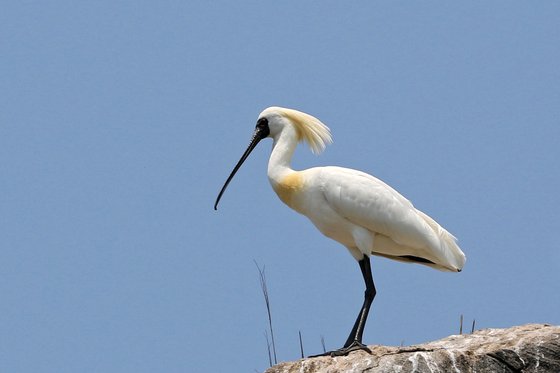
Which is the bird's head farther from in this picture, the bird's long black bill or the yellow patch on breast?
the yellow patch on breast

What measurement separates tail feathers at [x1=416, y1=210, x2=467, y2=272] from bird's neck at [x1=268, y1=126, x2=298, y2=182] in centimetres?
168

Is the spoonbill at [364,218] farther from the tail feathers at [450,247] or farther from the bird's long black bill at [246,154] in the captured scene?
the bird's long black bill at [246,154]

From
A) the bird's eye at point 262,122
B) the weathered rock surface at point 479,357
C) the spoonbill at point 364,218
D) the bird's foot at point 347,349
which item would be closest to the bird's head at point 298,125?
the bird's eye at point 262,122

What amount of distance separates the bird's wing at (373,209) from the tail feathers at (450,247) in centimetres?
23

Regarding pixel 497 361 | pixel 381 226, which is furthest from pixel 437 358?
pixel 381 226

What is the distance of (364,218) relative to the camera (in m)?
12.5

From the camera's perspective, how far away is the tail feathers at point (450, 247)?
1277 cm

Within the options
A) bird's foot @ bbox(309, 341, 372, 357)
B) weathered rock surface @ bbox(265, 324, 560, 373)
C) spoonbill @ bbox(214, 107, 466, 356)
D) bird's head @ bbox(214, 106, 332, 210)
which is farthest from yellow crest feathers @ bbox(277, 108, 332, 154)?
weathered rock surface @ bbox(265, 324, 560, 373)

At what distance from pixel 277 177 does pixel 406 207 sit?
155 cm

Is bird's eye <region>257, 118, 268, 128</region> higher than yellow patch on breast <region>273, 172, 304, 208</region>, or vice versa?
bird's eye <region>257, 118, 268, 128</region>

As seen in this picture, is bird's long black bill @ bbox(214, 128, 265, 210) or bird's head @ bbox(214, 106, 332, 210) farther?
bird's long black bill @ bbox(214, 128, 265, 210)

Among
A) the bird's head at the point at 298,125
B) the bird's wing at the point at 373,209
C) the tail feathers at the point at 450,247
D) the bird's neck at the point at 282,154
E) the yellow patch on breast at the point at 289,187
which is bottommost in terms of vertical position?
the tail feathers at the point at 450,247

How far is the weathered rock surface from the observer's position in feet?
33.7

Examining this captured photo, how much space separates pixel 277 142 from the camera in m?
A: 13.6
